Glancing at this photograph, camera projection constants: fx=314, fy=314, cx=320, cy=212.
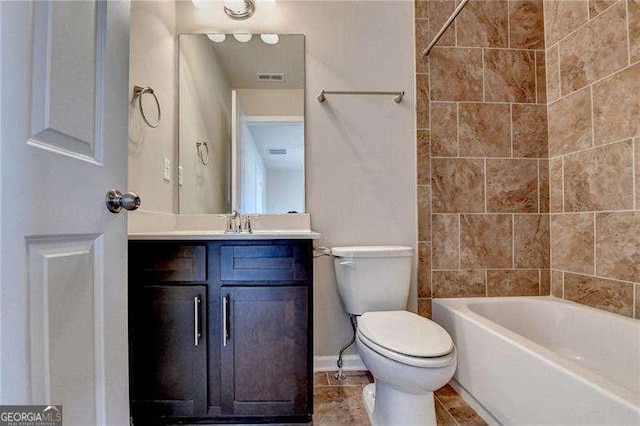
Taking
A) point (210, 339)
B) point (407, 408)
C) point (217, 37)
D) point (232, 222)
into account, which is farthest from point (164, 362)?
point (217, 37)

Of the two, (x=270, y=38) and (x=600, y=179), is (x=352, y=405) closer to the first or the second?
(x=600, y=179)

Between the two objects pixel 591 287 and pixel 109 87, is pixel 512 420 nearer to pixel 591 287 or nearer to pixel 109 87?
pixel 591 287

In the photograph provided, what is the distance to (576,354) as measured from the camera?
1580 millimetres

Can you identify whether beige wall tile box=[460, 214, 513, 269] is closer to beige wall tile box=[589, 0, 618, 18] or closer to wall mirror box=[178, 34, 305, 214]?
wall mirror box=[178, 34, 305, 214]

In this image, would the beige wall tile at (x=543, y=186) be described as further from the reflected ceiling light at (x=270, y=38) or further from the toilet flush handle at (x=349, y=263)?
the reflected ceiling light at (x=270, y=38)

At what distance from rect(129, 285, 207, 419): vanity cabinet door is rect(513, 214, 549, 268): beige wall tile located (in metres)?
1.85

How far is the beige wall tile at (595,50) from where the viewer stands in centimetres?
152

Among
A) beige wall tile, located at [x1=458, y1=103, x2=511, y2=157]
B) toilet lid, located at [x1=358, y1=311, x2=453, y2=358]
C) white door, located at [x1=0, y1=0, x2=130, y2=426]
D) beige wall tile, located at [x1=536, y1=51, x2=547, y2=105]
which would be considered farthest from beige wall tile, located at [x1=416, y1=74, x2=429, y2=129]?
white door, located at [x1=0, y1=0, x2=130, y2=426]

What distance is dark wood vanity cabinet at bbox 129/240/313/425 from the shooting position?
4.23ft

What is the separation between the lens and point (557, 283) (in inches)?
74.5

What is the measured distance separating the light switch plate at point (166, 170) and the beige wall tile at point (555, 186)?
90.0 inches

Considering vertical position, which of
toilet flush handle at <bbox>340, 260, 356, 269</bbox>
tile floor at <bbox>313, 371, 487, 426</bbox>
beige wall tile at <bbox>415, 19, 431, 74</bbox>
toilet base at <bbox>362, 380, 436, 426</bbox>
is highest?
beige wall tile at <bbox>415, 19, 431, 74</bbox>

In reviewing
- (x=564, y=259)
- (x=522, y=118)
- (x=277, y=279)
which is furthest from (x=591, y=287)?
(x=277, y=279)

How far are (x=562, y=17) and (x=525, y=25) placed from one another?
18cm
